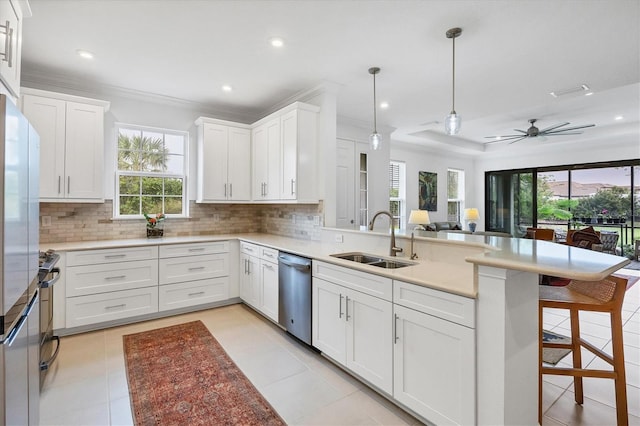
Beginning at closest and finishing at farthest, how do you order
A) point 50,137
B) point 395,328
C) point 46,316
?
1. point 395,328
2. point 46,316
3. point 50,137

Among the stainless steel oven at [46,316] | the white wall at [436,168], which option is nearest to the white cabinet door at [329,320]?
the stainless steel oven at [46,316]

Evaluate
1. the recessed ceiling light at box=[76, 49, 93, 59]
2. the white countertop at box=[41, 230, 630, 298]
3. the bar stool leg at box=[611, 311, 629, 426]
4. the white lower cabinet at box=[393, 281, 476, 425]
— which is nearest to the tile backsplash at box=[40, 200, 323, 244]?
the white countertop at box=[41, 230, 630, 298]

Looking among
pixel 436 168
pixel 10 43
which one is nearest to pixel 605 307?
pixel 10 43

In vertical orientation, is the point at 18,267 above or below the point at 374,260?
above

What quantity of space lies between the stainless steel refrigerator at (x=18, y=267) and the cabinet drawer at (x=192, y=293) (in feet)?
6.68

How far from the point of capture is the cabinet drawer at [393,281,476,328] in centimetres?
161

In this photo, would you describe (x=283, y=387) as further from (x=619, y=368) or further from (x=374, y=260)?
(x=619, y=368)

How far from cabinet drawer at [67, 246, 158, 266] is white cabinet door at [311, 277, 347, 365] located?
6.80 feet

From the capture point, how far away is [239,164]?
4.53 meters

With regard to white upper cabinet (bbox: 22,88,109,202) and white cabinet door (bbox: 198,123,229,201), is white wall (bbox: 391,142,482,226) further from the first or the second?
white upper cabinet (bbox: 22,88,109,202)

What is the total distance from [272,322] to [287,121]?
2.36 meters

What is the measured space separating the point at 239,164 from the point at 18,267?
3.38 metres

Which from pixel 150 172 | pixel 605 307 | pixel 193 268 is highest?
pixel 150 172

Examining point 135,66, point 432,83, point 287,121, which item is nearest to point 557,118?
point 432,83
